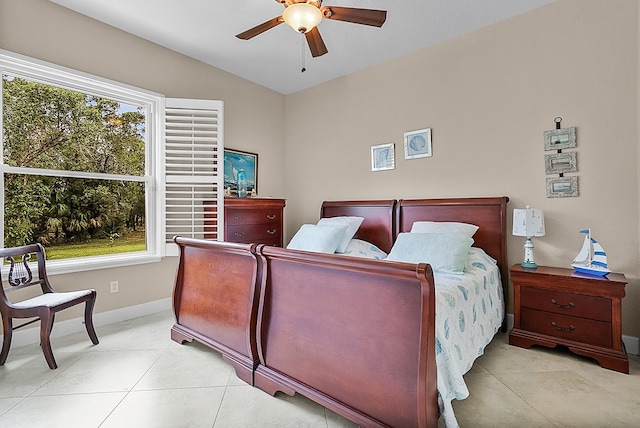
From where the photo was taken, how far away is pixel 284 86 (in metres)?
4.56

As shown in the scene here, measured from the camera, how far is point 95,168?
3080 mm

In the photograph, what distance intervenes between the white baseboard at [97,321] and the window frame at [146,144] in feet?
1.51

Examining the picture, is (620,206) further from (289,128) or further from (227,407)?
(289,128)

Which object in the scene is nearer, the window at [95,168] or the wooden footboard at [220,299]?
the wooden footboard at [220,299]

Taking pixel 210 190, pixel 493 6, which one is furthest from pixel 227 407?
pixel 493 6

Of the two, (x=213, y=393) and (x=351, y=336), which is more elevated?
(x=351, y=336)

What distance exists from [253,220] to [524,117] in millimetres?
2994

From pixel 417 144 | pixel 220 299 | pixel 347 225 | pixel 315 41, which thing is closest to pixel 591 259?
pixel 417 144

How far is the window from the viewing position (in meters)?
2.65

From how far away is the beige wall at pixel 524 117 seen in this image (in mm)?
2463

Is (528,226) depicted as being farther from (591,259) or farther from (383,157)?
(383,157)

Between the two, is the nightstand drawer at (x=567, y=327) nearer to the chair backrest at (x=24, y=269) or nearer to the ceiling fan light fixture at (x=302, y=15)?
the ceiling fan light fixture at (x=302, y=15)

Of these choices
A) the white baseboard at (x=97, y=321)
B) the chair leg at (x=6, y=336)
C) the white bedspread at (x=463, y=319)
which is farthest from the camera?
the white baseboard at (x=97, y=321)

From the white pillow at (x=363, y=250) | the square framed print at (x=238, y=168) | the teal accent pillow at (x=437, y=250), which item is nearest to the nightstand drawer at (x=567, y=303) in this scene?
the teal accent pillow at (x=437, y=250)
